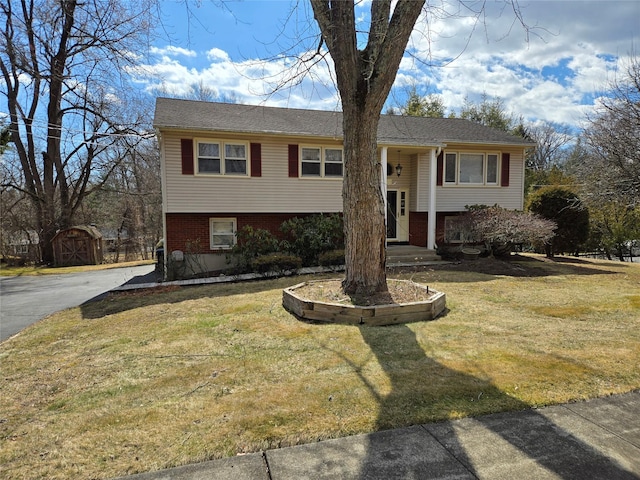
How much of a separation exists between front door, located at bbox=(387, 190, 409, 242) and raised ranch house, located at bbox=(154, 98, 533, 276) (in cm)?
4

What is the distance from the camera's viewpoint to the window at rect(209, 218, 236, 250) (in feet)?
39.9

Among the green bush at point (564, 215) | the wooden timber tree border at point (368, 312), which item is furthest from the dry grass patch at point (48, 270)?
the green bush at point (564, 215)

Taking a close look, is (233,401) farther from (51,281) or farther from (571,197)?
(571,197)

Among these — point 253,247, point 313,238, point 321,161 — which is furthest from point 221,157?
point 313,238

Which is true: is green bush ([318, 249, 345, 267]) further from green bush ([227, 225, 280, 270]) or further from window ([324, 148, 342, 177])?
window ([324, 148, 342, 177])

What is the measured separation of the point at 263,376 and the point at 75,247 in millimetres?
19846

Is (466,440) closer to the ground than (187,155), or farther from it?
closer to the ground

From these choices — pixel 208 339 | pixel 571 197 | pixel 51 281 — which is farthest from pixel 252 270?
pixel 571 197

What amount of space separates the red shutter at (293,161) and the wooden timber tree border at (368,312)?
728cm

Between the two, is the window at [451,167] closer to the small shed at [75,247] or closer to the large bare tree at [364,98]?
the large bare tree at [364,98]

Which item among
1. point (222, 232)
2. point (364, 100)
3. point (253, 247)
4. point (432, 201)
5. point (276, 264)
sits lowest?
point (276, 264)

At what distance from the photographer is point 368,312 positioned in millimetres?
5375

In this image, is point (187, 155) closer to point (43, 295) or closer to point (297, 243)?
point (297, 243)

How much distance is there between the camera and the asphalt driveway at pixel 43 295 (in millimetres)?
7098
